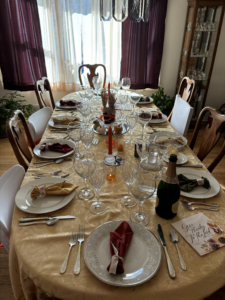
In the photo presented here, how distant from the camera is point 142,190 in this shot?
87 cm

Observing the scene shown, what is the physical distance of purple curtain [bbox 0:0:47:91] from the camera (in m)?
2.90

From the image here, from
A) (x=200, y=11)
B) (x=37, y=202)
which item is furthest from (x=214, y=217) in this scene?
(x=200, y=11)

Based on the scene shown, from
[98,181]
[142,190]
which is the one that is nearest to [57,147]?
[98,181]

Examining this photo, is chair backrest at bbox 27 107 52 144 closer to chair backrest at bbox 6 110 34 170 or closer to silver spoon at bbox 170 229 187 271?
chair backrest at bbox 6 110 34 170

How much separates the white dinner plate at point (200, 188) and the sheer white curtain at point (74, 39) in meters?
2.48

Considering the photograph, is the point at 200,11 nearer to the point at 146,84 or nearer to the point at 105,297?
the point at 146,84

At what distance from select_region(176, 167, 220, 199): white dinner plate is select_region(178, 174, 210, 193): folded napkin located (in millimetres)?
16

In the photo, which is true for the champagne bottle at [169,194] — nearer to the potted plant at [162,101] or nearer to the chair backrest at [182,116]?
the chair backrest at [182,116]

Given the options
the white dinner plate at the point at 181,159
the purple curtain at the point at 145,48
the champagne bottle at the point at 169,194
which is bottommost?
the white dinner plate at the point at 181,159

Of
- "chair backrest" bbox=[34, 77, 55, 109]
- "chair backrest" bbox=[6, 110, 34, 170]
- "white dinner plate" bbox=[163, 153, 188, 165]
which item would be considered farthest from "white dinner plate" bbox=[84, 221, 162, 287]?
"chair backrest" bbox=[34, 77, 55, 109]

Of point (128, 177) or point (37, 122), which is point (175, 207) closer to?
point (128, 177)

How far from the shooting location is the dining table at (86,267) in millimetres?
656

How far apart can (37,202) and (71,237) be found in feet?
0.82

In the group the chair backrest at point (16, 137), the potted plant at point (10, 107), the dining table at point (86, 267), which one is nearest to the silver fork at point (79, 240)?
the dining table at point (86, 267)
